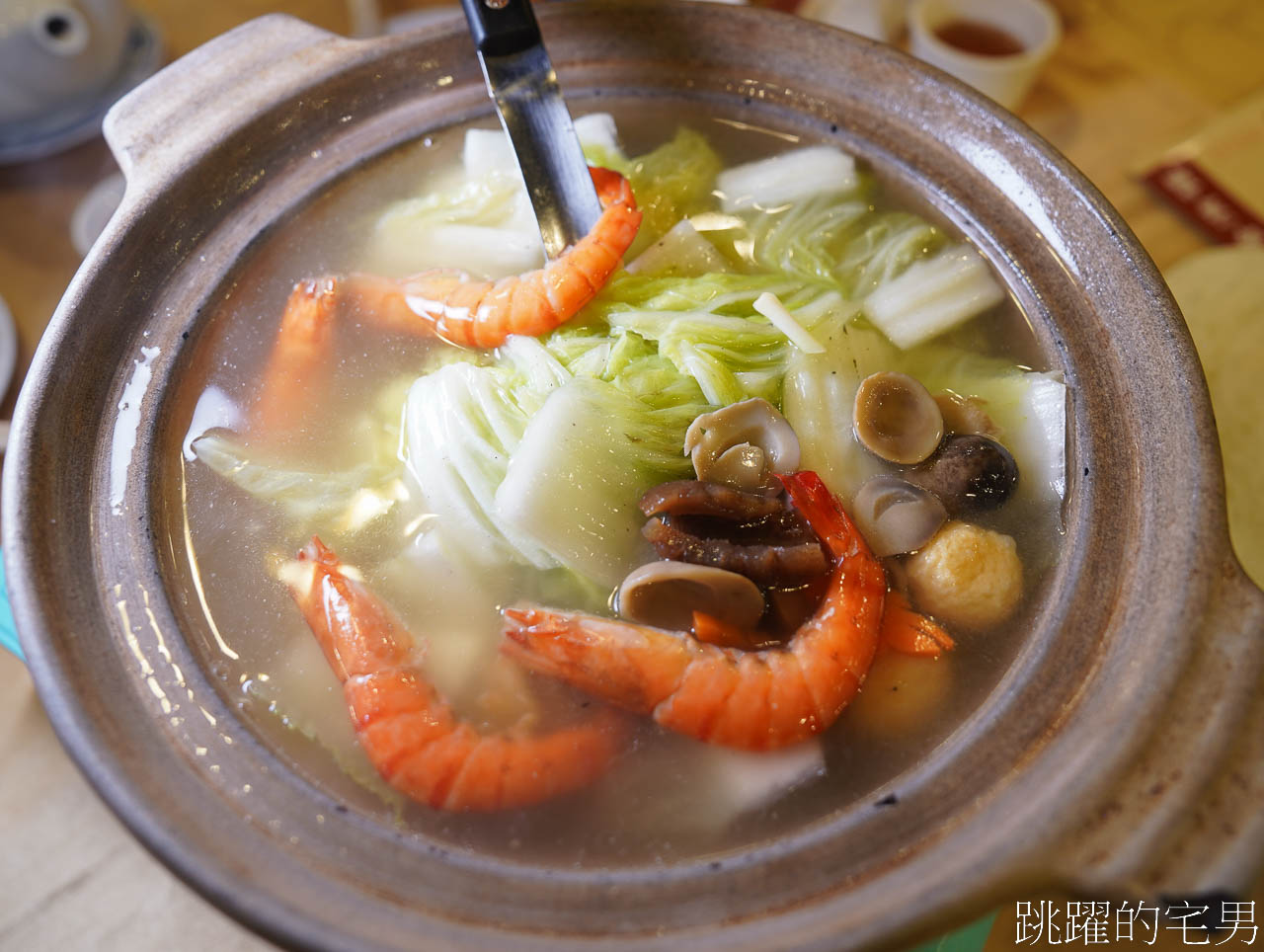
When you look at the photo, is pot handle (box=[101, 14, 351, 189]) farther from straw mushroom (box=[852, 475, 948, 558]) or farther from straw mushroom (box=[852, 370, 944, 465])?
straw mushroom (box=[852, 475, 948, 558])

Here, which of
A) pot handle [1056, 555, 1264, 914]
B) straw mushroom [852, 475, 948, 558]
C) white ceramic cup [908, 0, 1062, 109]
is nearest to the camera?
pot handle [1056, 555, 1264, 914]

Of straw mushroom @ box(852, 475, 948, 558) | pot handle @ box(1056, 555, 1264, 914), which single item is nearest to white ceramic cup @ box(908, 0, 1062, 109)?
straw mushroom @ box(852, 475, 948, 558)

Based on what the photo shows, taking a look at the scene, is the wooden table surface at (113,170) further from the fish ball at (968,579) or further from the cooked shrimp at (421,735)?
the fish ball at (968,579)

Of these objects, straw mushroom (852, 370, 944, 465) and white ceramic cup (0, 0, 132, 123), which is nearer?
straw mushroom (852, 370, 944, 465)

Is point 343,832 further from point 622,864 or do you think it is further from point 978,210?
point 978,210

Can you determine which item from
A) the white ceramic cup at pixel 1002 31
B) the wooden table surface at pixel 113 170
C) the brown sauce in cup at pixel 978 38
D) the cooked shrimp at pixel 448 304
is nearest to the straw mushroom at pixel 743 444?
the cooked shrimp at pixel 448 304

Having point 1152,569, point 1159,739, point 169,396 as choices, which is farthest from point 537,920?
point 169,396

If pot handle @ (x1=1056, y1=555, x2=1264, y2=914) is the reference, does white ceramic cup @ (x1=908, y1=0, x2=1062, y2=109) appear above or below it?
above
